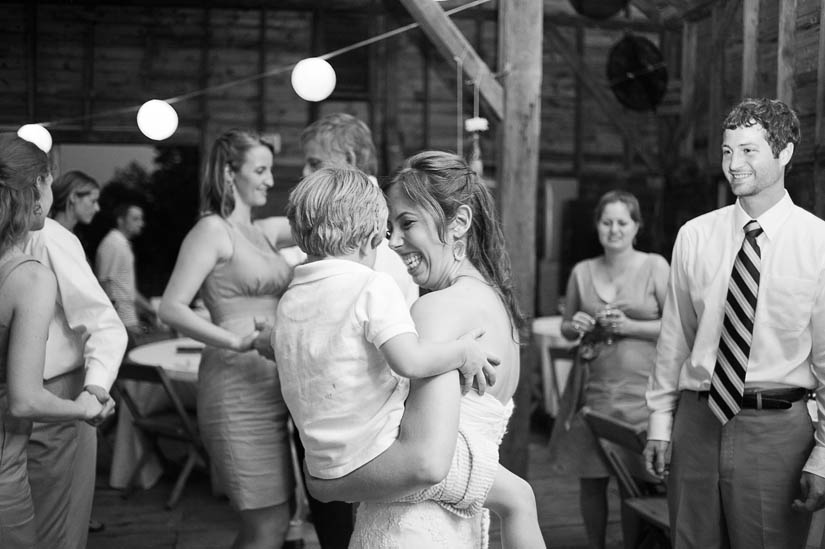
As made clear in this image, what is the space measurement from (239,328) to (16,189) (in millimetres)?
1042

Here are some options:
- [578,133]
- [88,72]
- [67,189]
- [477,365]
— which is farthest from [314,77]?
[578,133]

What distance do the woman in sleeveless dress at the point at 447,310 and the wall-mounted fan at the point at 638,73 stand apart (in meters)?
7.85

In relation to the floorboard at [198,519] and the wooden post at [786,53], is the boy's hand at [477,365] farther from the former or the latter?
the floorboard at [198,519]

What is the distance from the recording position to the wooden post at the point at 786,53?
Result: 3.26 meters

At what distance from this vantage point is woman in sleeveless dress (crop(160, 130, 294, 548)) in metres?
3.01

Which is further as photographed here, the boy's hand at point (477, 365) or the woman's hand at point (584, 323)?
the woman's hand at point (584, 323)

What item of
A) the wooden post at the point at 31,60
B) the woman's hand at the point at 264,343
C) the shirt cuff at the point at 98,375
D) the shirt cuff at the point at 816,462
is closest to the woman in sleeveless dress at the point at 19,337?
the shirt cuff at the point at 98,375

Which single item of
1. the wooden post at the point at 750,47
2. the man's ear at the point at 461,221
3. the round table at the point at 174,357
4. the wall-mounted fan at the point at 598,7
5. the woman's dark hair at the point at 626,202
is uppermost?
the wall-mounted fan at the point at 598,7

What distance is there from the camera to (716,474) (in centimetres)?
244

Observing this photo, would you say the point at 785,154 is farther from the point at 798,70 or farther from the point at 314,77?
the point at 314,77

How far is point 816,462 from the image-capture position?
2.30 meters

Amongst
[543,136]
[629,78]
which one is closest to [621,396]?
[629,78]

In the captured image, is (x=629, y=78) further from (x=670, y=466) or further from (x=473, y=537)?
(x=473, y=537)

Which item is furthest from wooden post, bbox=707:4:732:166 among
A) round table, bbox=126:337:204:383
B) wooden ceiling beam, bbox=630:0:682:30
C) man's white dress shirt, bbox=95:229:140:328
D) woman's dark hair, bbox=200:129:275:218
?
woman's dark hair, bbox=200:129:275:218
